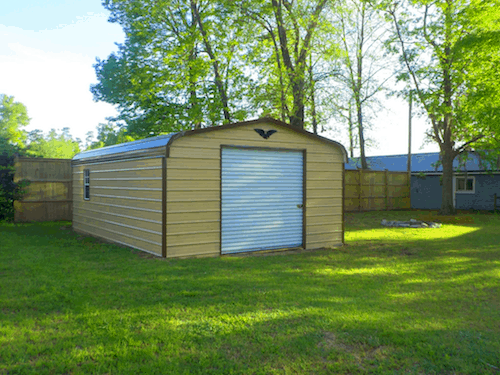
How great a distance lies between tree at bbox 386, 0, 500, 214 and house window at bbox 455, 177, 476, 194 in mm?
4546

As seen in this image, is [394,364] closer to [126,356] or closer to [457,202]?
[126,356]

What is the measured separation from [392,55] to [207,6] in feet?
30.7

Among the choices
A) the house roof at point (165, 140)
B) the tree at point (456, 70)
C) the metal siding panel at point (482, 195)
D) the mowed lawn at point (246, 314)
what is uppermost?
the tree at point (456, 70)

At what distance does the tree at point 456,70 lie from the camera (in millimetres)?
15703

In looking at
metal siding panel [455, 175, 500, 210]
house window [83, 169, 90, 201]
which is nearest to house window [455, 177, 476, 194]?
metal siding panel [455, 175, 500, 210]

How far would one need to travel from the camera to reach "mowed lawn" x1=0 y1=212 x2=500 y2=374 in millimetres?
3678

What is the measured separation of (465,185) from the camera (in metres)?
24.9

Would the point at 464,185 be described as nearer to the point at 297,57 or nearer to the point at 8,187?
the point at 297,57

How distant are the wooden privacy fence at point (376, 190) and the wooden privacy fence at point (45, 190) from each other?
1343 centimetres

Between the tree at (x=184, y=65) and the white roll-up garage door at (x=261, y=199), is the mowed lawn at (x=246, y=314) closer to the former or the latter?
the white roll-up garage door at (x=261, y=199)

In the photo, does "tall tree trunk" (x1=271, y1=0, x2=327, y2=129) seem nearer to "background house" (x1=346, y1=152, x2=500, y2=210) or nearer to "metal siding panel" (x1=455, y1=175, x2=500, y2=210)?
"background house" (x1=346, y1=152, x2=500, y2=210)

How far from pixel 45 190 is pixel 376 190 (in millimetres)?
16390

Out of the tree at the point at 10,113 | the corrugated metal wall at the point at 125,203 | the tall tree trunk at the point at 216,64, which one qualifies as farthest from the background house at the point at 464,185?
the tree at the point at 10,113

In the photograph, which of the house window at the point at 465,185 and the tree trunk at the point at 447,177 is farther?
the house window at the point at 465,185
